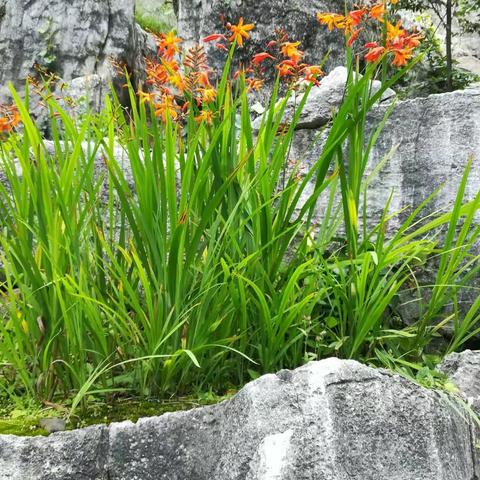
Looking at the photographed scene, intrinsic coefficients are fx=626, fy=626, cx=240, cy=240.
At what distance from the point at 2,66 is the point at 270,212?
5398mm

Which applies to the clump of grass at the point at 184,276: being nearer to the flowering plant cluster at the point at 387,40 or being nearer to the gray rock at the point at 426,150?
the flowering plant cluster at the point at 387,40

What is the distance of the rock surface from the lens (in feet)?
4.33

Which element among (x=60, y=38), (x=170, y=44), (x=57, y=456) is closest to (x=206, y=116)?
(x=170, y=44)

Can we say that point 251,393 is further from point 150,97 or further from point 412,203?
point 412,203

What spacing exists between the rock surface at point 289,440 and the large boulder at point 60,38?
5235 millimetres

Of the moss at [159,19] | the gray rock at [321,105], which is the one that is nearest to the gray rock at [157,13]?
the moss at [159,19]

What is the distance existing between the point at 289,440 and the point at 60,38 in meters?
5.85

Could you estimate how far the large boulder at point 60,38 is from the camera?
623cm

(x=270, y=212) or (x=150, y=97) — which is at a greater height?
(x=150, y=97)

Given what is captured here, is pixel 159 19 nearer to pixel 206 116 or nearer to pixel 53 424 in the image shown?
pixel 206 116

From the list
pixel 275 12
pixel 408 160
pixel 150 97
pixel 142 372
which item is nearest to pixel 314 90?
pixel 408 160

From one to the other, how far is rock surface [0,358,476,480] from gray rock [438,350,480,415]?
0.29 ft

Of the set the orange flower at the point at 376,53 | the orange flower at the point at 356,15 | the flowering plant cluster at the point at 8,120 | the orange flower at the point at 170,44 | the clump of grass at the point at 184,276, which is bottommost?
the clump of grass at the point at 184,276

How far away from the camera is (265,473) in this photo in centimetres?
131
